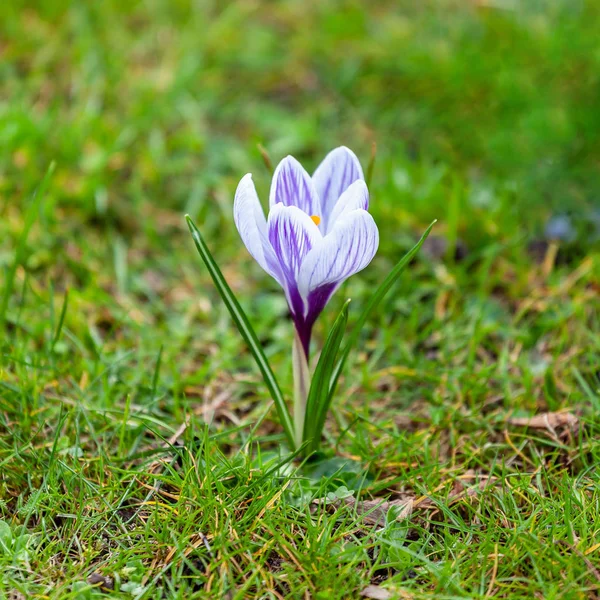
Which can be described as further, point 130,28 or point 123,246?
point 130,28

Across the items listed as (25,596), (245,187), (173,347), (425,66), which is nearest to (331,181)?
(245,187)

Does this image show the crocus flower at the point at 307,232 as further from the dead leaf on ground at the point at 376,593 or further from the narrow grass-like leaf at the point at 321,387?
the dead leaf on ground at the point at 376,593

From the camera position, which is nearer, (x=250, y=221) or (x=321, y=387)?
(x=250, y=221)

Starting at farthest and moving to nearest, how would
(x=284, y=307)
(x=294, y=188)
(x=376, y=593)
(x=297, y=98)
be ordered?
(x=297, y=98), (x=284, y=307), (x=294, y=188), (x=376, y=593)

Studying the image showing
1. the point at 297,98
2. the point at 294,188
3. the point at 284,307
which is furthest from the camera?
the point at 297,98

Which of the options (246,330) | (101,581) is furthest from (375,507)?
(101,581)

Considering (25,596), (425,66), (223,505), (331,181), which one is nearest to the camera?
(25,596)

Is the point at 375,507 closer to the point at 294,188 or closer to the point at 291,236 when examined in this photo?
the point at 291,236

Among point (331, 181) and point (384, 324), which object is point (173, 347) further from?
point (331, 181)
